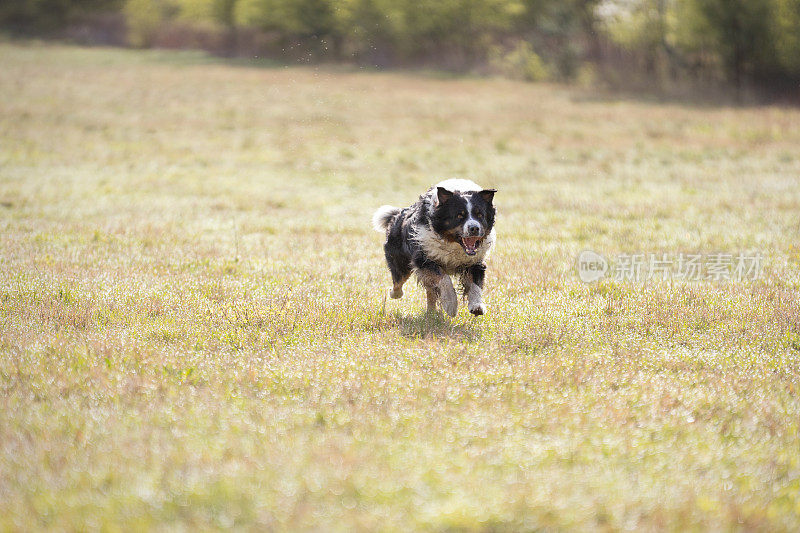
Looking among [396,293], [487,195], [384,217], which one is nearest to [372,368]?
[487,195]

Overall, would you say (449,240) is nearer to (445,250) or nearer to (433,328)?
(445,250)

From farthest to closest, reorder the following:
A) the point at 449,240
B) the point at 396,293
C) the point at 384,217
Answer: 1. the point at 384,217
2. the point at 396,293
3. the point at 449,240

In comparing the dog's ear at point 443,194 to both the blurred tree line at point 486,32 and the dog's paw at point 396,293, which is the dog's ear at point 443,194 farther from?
the blurred tree line at point 486,32

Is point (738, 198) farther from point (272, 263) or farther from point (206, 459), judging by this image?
point (206, 459)

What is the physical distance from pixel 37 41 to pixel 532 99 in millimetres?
54145

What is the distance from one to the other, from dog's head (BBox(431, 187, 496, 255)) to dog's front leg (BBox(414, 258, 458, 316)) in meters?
0.34

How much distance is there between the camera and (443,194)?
23.8ft

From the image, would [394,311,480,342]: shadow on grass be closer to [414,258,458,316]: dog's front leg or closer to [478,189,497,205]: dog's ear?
[414,258,458,316]: dog's front leg

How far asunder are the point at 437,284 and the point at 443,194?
2.90ft

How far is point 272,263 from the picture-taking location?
973 centimetres

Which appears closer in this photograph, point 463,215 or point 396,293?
point 463,215

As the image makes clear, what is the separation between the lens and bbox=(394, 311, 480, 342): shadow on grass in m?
6.89

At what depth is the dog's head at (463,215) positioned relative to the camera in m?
7.18

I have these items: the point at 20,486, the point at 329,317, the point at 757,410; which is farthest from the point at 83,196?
the point at 757,410
